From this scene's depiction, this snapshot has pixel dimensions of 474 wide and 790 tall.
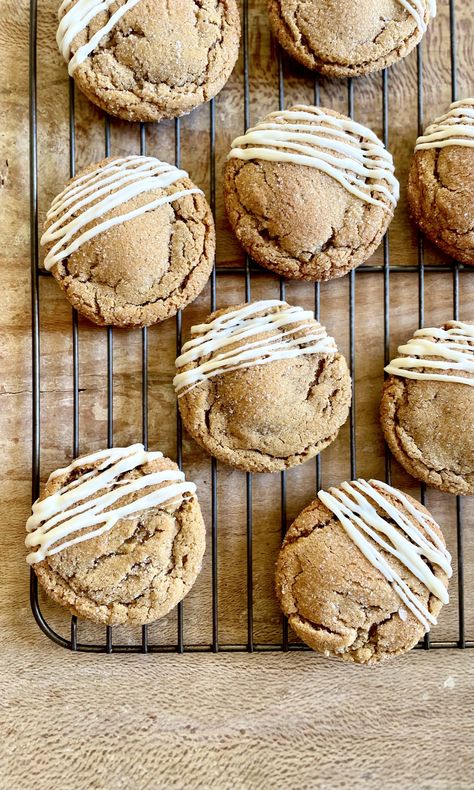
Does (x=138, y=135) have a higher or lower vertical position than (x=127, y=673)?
higher

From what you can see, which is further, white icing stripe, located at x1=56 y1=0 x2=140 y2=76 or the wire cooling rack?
the wire cooling rack

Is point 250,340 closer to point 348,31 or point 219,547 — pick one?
point 219,547

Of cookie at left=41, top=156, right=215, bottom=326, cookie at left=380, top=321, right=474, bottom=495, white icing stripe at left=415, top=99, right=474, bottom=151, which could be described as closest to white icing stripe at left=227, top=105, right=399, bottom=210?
white icing stripe at left=415, top=99, right=474, bottom=151

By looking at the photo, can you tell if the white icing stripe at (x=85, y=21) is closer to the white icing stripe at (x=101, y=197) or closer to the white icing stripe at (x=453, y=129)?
the white icing stripe at (x=101, y=197)

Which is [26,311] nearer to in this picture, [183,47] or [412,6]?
[183,47]

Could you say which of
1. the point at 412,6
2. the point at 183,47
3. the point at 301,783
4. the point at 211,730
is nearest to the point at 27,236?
the point at 183,47

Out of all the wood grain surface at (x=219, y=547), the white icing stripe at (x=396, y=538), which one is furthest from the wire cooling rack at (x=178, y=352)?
the white icing stripe at (x=396, y=538)

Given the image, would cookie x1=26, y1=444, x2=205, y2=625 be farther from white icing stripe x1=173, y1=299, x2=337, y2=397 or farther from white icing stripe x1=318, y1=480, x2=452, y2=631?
white icing stripe x1=318, y1=480, x2=452, y2=631
